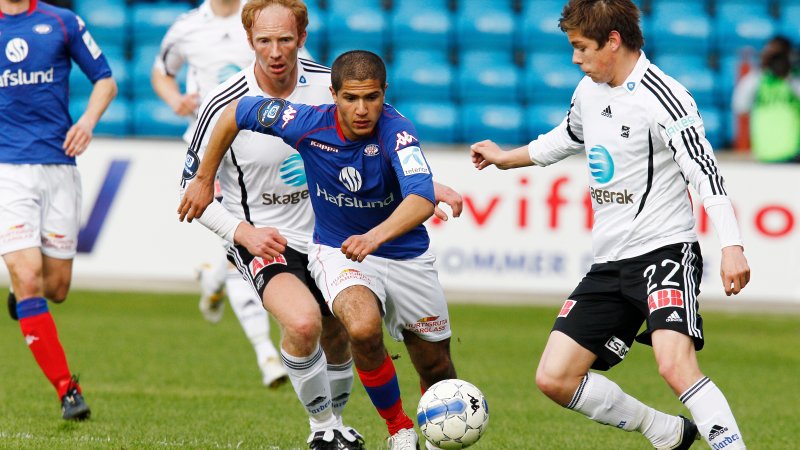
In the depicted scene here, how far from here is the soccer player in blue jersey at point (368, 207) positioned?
5641 millimetres

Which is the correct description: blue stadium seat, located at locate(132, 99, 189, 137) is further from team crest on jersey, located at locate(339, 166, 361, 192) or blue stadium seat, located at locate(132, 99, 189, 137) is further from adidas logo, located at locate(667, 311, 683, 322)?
adidas logo, located at locate(667, 311, 683, 322)

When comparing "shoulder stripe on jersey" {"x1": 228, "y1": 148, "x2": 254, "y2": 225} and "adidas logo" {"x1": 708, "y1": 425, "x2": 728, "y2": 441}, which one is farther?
"shoulder stripe on jersey" {"x1": 228, "y1": 148, "x2": 254, "y2": 225}

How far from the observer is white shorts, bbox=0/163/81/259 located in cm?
723

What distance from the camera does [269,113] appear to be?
19.5ft

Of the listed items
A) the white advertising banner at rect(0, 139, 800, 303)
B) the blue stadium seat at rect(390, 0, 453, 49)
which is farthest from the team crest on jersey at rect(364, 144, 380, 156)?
the blue stadium seat at rect(390, 0, 453, 49)

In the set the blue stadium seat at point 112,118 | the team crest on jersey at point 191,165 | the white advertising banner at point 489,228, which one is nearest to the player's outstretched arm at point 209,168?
the team crest on jersey at point 191,165

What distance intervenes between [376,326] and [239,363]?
13.1 ft

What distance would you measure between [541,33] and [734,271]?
36.4ft

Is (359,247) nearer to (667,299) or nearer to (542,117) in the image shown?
(667,299)

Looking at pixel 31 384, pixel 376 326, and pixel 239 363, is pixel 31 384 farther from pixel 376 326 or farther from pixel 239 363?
pixel 376 326

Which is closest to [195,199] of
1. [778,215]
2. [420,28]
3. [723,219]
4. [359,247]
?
[359,247]

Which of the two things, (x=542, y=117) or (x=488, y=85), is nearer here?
(x=542, y=117)

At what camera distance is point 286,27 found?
6.25m

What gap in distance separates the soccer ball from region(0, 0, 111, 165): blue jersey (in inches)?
119
